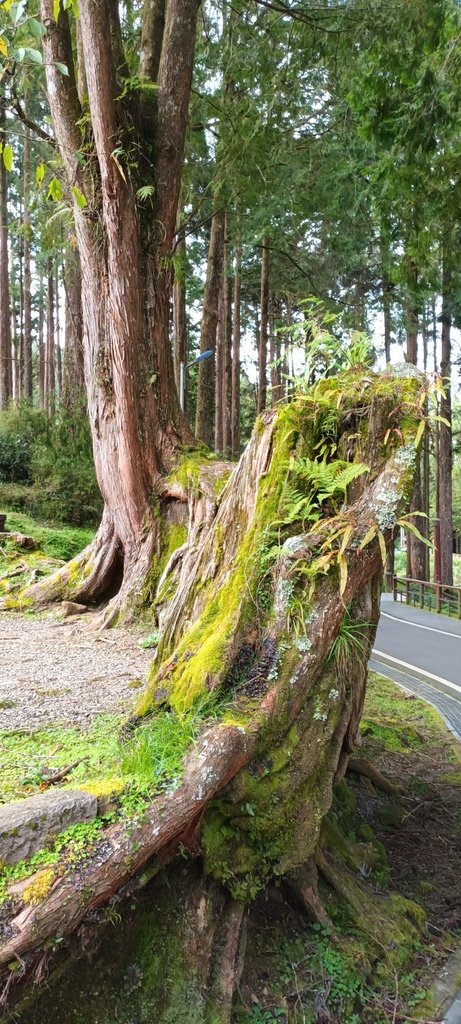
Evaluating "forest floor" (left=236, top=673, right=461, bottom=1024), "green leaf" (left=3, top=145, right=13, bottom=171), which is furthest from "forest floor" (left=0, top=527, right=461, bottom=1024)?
"green leaf" (left=3, top=145, right=13, bottom=171)

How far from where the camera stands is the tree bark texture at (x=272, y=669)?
2998 millimetres

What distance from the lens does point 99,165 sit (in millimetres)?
7410

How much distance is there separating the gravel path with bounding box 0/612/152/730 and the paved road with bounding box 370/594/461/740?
13.6ft

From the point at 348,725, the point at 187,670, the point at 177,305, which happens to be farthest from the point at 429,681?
the point at 177,305

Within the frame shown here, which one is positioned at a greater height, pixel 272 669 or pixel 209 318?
pixel 209 318

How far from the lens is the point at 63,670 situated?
5.48 m

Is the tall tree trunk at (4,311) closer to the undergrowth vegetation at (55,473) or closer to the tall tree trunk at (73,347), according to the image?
the tall tree trunk at (73,347)

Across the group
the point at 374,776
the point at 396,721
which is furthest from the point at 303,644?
the point at 396,721

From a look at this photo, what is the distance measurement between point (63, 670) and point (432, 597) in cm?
1569

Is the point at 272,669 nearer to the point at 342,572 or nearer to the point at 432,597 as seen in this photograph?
the point at 342,572

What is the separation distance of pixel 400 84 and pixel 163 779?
855cm

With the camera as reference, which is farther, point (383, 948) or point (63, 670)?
point (63, 670)

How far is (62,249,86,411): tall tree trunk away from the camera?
14750mm

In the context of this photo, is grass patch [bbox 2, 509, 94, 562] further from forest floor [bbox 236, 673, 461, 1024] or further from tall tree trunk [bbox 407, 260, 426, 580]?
forest floor [bbox 236, 673, 461, 1024]
